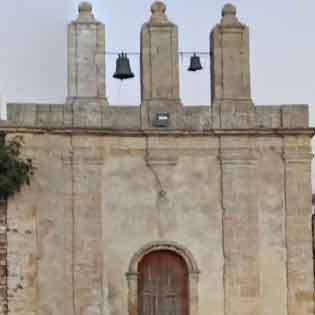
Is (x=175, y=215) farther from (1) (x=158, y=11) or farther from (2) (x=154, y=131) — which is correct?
(1) (x=158, y=11)

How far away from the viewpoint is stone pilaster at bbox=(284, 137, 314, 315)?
21203 millimetres

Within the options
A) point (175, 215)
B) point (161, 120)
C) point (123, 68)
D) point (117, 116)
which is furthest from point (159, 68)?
point (175, 215)

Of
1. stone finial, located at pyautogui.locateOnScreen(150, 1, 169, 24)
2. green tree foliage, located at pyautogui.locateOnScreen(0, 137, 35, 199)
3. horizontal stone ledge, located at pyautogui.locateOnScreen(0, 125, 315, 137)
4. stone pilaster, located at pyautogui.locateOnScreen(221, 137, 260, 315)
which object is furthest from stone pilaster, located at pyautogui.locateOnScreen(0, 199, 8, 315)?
stone finial, located at pyautogui.locateOnScreen(150, 1, 169, 24)

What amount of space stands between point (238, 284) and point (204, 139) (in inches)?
105

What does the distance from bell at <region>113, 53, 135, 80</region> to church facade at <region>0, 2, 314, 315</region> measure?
0.91 feet

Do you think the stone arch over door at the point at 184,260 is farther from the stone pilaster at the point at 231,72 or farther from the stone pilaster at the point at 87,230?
the stone pilaster at the point at 231,72

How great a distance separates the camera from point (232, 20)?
21641 millimetres

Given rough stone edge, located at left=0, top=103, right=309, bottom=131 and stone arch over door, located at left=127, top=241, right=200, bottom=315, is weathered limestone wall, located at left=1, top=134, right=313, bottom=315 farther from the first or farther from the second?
rough stone edge, located at left=0, top=103, right=309, bottom=131

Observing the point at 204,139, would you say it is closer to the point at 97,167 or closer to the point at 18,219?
the point at 97,167

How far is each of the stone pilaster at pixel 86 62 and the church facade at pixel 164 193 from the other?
0.02 meters

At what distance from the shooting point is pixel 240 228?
69.5 ft

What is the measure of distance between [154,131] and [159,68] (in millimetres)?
1179

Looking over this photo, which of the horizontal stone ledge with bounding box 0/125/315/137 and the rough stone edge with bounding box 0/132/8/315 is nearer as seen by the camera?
the rough stone edge with bounding box 0/132/8/315

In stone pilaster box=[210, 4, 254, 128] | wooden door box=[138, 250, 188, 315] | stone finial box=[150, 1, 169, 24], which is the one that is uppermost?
stone finial box=[150, 1, 169, 24]
